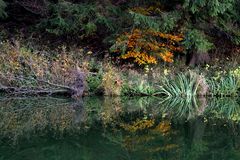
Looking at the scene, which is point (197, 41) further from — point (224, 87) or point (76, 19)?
point (76, 19)

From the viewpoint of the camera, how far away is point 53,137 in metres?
8.41

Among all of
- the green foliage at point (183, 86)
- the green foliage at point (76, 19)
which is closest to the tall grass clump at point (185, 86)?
the green foliage at point (183, 86)

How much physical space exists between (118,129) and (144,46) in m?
7.15

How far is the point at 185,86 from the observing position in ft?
46.7

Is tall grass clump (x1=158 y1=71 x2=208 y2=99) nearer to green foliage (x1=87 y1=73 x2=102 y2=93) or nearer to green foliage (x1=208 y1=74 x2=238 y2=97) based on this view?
green foliage (x1=208 y1=74 x2=238 y2=97)

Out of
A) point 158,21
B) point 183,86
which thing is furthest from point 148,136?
point 158,21

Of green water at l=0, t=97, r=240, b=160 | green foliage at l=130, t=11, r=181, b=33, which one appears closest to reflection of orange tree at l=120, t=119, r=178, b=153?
green water at l=0, t=97, r=240, b=160

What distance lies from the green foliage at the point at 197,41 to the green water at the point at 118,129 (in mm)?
2579

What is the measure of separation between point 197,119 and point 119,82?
13.4 ft

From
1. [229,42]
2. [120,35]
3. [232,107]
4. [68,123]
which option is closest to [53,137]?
[68,123]

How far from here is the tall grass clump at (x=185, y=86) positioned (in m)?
14.1

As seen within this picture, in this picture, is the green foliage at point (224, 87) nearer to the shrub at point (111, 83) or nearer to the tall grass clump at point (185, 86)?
the tall grass clump at point (185, 86)

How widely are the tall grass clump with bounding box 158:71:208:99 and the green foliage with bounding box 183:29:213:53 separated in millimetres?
1425

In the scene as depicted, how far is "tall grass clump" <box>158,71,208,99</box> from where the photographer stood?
14117mm
